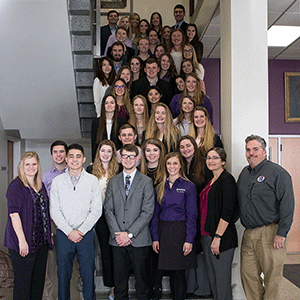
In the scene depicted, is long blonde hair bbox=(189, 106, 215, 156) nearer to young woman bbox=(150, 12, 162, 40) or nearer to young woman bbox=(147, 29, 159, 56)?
young woman bbox=(147, 29, 159, 56)

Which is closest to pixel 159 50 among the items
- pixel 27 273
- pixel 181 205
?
pixel 181 205

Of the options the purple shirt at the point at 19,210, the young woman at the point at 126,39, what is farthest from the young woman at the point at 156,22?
the purple shirt at the point at 19,210

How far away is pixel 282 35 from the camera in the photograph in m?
5.44

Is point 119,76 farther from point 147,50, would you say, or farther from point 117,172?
point 117,172

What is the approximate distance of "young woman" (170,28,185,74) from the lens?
200 inches

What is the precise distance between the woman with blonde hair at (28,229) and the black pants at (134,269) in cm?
59

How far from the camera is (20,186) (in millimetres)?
2898

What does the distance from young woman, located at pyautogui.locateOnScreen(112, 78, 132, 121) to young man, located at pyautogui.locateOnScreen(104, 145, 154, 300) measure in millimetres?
1005

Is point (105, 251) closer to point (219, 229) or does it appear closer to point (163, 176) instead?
point (163, 176)

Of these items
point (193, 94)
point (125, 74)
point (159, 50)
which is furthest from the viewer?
point (159, 50)

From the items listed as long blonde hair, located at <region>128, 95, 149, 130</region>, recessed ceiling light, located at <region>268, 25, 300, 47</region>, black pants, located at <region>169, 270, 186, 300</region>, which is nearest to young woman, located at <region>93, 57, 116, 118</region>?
long blonde hair, located at <region>128, 95, 149, 130</region>

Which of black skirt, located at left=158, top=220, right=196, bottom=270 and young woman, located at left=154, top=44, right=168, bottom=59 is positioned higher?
young woman, located at left=154, top=44, right=168, bottom=59

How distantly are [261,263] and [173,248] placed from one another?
2.41 ft

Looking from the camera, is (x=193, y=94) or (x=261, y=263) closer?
(x=261, y=263)
